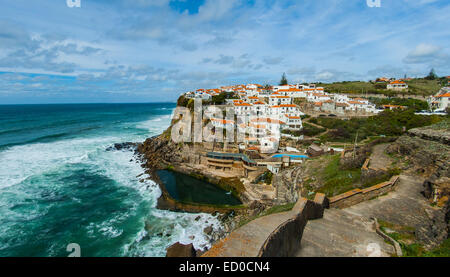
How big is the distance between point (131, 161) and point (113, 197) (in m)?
12.8

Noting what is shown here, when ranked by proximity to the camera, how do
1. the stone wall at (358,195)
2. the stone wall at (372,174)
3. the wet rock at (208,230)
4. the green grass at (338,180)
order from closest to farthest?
the stone wall at (358,195) < the stone wall at (372,174) < the green grass at (338,180) < the wet rock at (208,230)

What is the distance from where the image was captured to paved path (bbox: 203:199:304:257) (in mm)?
4125

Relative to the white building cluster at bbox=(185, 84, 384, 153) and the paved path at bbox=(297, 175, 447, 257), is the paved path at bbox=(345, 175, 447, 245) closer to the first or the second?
the paved path at bbox=(297, 175, 447, 257)

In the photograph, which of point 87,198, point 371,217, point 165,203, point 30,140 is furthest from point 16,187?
point 371,217

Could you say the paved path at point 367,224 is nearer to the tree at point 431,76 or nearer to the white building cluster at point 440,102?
the white building cluster at point 440,102

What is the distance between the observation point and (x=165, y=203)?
68.9ft

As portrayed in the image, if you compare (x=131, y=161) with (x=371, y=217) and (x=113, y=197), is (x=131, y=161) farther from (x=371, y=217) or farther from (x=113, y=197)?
(x=371, y=217)

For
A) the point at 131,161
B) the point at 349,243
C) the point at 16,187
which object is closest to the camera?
the point at 349,243

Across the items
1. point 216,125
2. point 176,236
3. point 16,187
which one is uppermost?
point 216,125

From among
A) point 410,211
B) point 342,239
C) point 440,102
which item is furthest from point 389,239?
point 440,102

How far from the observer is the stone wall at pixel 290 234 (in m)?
4.61

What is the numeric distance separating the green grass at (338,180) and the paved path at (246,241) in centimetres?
797

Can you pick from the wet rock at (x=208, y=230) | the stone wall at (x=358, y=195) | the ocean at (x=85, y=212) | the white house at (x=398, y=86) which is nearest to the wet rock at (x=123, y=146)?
the ocean at (x=85, y=212)
